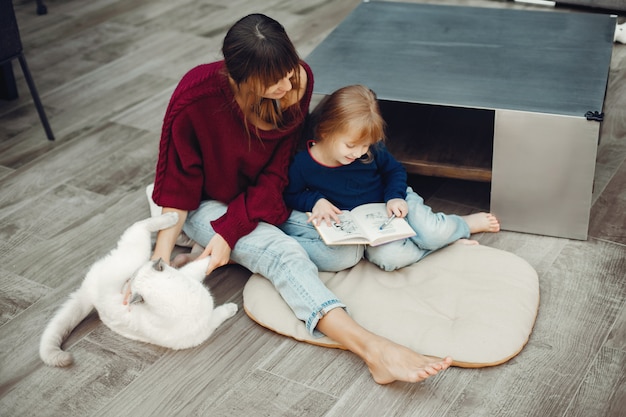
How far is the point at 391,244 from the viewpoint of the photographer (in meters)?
1.75

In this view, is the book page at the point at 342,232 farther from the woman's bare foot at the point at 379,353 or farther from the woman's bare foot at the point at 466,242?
the woman's bare foot at the point at 466,242

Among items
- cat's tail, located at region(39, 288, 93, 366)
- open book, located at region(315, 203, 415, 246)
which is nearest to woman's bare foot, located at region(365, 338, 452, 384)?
open book, located at region(315, 203, 415, 246)

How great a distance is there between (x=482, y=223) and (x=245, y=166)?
25.6 inches

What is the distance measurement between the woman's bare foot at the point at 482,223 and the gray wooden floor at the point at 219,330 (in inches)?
1.0

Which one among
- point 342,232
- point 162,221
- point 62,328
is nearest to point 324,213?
point 342,232

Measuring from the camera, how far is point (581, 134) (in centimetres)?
174

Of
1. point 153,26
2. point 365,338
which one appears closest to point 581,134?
point 365,338

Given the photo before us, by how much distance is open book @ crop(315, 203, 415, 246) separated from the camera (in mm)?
1687

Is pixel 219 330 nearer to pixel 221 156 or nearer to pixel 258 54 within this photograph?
pixel 221 156

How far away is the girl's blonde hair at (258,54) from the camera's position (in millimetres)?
1488

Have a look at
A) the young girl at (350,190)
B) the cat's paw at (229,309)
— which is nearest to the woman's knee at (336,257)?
the young girl at (350,190)

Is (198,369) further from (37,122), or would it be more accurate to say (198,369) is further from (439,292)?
(37,122)

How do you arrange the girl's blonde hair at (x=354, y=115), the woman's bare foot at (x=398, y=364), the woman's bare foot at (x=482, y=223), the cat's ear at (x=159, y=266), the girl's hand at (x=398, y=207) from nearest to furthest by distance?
the woman's bare foot at (x=398, y=364) → the cat's ear at (x=159, y=266) → the girl's blonde hair at (x=354, y=115) → the girl's hand at (x=398, y=207) → the woman's bare foot at (x=482, y=223)

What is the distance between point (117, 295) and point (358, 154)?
632mm
